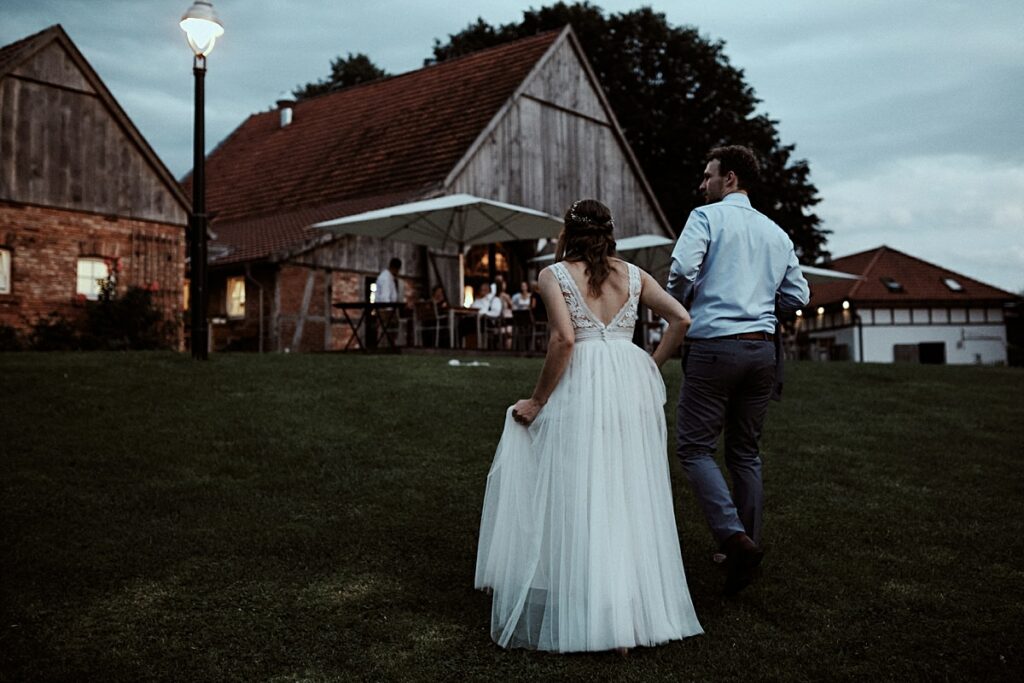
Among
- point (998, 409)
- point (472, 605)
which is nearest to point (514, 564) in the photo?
point (472, 605)

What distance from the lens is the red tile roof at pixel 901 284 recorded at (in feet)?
152

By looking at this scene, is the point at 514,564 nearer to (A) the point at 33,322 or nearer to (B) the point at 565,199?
(A) the point at 33,322

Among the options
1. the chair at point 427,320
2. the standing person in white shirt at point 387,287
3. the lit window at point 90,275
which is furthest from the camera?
the lit window at point 90,275

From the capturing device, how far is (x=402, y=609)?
427 cm

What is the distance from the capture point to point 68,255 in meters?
17.9

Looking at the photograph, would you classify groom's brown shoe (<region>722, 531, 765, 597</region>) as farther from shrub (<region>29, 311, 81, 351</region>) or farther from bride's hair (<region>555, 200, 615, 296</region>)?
shrub (<region>29, 311, 81, 351</region>)

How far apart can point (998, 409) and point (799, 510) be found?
6070 millimetres

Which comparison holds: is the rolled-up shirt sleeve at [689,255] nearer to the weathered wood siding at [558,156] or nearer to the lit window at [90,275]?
the lit window at [90,275]

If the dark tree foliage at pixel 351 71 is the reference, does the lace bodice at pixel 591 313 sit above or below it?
below

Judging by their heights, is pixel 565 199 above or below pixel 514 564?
above

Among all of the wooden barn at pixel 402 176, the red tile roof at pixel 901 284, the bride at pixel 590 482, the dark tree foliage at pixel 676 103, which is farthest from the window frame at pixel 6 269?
the red tile roof at pixel 901 284

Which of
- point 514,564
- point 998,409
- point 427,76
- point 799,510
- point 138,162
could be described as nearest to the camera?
point 514,564

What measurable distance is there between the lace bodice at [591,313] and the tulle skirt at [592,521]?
0.15ft

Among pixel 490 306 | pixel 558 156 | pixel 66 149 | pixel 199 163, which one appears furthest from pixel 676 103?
pixel 199 163
